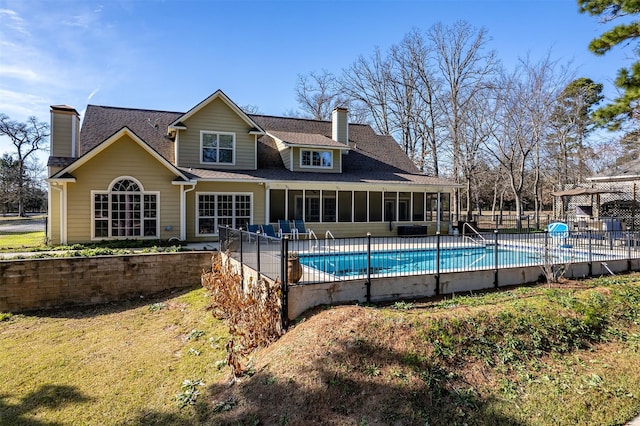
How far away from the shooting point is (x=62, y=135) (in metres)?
15.2

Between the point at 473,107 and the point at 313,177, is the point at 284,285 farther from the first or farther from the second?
the point at 473,107

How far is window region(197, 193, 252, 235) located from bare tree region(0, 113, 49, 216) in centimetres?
4318

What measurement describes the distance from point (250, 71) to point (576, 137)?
2698 cm

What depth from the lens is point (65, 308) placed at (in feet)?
34.2

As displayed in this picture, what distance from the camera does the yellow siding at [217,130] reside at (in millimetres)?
16734

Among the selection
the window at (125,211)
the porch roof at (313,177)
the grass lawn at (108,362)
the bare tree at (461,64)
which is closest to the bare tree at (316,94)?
the bare tree at (461,64)

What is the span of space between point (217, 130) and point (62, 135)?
626 cm

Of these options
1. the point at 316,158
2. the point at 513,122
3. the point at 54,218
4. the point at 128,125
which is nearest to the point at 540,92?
the point at 513,122

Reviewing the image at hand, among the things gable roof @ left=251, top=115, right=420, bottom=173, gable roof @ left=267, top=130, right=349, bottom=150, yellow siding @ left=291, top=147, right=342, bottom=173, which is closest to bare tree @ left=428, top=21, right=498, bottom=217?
gable roof @ left=251, top=115, right=420, bottom=173

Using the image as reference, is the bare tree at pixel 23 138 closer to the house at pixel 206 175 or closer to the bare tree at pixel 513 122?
the house at pixel 206 175

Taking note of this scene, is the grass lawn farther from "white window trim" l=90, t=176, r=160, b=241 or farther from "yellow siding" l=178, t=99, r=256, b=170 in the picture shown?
"yellow siding" l=178, t=99, r=256, b=170

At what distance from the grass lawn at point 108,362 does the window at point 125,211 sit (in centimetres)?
457

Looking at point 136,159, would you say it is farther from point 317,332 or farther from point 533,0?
point 533,0

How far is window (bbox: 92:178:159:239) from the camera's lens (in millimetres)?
14016
